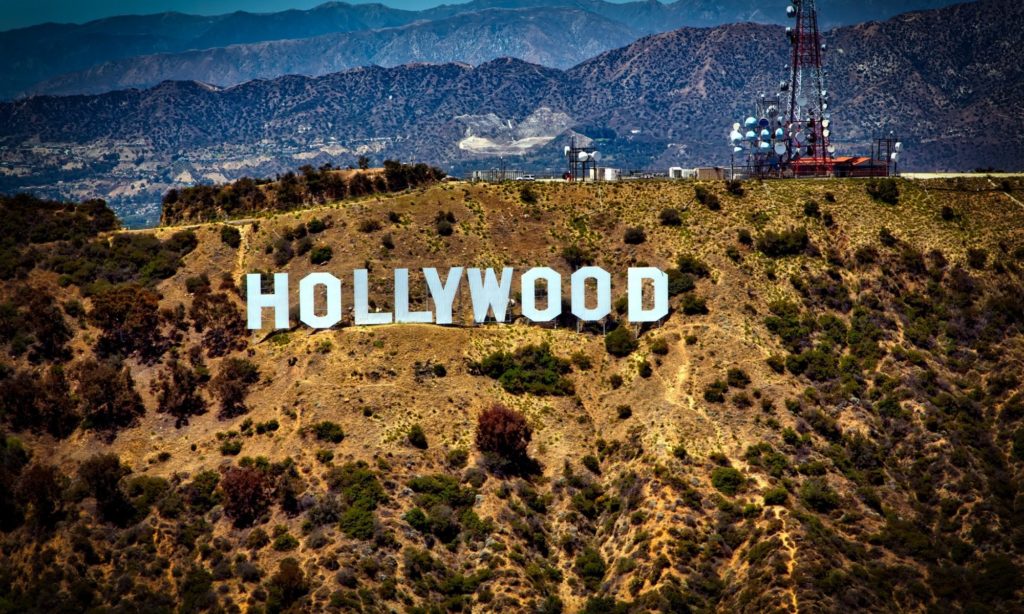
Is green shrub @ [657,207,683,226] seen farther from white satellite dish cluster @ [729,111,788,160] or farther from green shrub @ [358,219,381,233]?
green shrub @ [358,219,381,233]

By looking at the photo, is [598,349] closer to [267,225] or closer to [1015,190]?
[267,225]

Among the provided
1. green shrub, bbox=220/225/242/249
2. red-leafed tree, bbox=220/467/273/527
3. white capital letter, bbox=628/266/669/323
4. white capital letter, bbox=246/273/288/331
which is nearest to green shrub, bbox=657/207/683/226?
white capital letter, bbox=628/266/669/323

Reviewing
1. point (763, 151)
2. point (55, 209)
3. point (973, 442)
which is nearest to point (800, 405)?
point (973, 442)

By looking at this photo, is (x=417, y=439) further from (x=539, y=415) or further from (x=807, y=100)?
(x=807, y=100)

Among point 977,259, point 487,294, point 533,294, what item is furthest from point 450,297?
point 977,259

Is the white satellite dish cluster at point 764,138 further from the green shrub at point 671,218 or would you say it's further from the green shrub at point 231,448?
the green shrub at point 231,448

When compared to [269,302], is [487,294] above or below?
above

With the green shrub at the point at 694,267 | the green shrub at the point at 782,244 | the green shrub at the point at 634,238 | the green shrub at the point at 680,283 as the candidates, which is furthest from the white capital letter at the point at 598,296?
the green shrub at the point at 782,244
